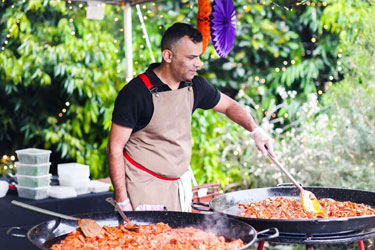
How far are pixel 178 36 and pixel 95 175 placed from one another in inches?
140

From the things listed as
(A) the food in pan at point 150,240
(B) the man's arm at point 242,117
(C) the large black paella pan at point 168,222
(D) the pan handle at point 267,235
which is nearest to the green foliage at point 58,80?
(B) the man's arm at point 242,117

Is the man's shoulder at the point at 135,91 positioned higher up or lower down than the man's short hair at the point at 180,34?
lower down

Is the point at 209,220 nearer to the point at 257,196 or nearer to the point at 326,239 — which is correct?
the point at 326,239

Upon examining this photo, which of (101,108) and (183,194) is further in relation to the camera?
(101,108)

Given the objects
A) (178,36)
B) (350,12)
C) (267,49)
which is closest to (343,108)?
(350,12)

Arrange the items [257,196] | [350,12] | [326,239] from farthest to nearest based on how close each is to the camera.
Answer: [350,12] → [257,196] → [326,239]

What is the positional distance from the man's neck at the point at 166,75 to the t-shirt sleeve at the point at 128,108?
0.19m

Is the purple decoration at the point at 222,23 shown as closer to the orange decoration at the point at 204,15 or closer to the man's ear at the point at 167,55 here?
the orange decoration at the point at 204,15

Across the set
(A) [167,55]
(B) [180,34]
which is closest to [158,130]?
(A) [167,55]

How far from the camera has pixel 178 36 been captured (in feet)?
9.16

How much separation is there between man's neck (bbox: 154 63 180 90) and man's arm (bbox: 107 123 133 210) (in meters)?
0.33

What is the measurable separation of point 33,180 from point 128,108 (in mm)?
1619

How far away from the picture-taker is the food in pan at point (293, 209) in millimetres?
2506

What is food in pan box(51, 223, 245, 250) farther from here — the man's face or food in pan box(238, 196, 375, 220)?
the man's face
